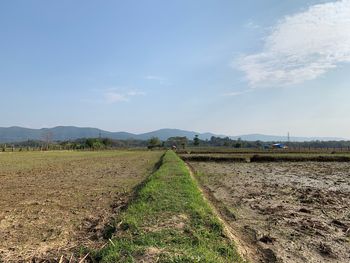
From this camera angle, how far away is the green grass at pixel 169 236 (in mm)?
5594

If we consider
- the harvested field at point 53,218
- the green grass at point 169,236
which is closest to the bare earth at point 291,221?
the green grass at point 169,236

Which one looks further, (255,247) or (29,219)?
(29,219)

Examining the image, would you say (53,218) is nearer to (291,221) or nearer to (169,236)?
(169,236)

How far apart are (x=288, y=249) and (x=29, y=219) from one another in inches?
263

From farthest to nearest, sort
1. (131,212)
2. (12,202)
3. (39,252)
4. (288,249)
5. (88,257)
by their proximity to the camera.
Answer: (12,202), (131,212), (288,249), (39,252), (88,257)

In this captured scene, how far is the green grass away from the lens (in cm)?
559

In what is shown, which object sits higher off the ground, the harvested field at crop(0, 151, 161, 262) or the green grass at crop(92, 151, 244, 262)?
the green grass at crop(92, 151, 244, 262)

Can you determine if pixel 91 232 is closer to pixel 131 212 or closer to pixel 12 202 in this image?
pixel 131 212

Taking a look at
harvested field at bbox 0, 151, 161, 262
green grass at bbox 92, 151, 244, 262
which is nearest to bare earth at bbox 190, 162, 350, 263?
green grass at bbox 92, 151, 244, 262

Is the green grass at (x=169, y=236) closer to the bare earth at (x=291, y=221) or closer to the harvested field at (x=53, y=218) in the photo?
the harvested field at (x=53, y=218)

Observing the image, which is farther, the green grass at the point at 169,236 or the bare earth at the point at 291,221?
the bare earth at the point at 291,221

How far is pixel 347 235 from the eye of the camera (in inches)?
327

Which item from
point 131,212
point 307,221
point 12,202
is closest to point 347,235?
point 307,221

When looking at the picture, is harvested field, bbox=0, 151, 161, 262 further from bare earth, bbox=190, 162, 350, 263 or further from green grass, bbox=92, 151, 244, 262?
bare earth, bbox=190, 162, 350, 263
